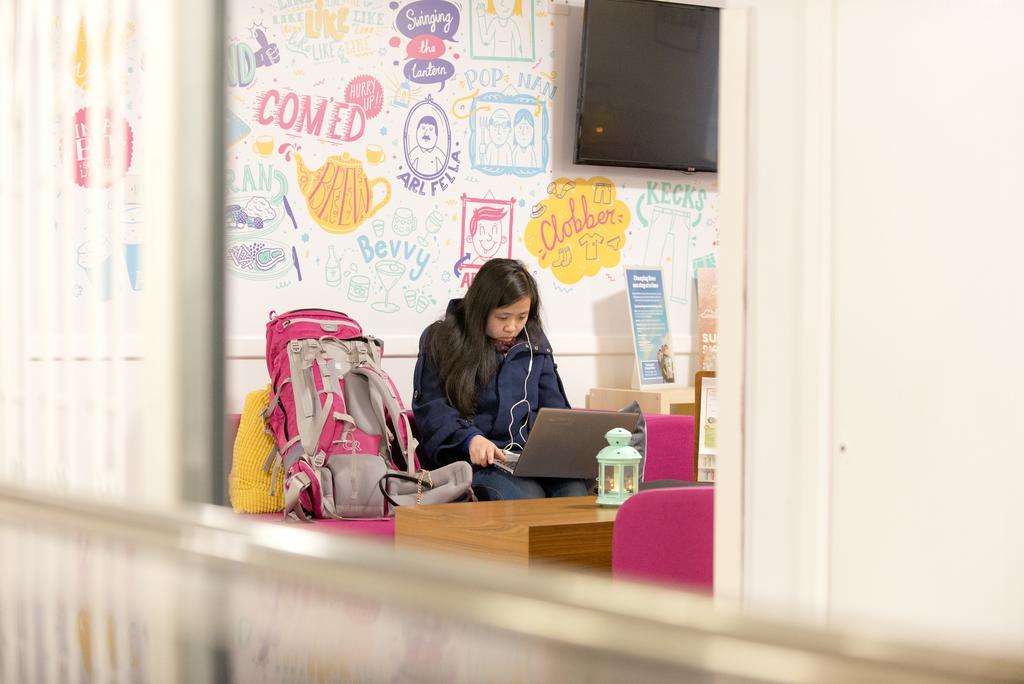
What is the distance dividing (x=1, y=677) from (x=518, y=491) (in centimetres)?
221

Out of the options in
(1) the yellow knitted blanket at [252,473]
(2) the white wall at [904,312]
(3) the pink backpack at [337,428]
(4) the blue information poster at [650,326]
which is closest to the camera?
(2) the white wall at [904,312]

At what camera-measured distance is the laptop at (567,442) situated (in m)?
3.36

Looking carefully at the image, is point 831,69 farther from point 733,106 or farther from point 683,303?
point 683,303

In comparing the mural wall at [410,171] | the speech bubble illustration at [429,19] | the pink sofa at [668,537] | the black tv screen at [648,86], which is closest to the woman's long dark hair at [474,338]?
the mural wall at [410,171]

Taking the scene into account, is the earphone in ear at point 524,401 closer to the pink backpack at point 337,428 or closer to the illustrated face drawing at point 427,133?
the pink backpack at point 337,428

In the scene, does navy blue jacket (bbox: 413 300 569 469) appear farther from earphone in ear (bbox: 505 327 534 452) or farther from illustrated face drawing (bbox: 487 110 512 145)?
illustrated face drawing (bbox: 487 110 512 145)

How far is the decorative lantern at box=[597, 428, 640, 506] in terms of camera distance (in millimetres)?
3064

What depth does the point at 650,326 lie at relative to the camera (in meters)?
4.99

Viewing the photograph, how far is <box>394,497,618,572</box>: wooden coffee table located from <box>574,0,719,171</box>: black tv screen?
7.20 ft

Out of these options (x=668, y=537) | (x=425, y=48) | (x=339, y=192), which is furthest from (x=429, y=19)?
(x=668, y=537)

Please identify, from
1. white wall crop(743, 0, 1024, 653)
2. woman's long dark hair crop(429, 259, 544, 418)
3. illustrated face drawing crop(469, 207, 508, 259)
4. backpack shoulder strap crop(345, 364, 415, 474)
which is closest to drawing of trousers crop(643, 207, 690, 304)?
illustrated face drawing crop(469, 207, 508, 259)

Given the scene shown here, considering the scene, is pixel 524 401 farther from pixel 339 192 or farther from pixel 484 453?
pixel 339 192

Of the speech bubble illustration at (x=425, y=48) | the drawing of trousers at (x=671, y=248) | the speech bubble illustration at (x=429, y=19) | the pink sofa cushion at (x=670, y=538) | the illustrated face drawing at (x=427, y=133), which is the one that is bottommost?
the pink sofa cushion at (x=670, y=538)

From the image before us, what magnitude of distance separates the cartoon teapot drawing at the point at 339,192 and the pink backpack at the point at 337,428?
460 mm
